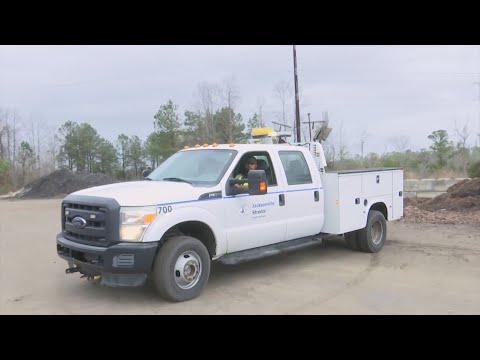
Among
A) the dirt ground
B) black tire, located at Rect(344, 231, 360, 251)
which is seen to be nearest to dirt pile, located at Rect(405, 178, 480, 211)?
the dirt ground

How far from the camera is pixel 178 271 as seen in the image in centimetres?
557

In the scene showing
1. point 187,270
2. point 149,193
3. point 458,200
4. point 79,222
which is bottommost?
point 187,270

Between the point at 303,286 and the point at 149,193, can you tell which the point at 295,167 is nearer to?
the point at 303,286

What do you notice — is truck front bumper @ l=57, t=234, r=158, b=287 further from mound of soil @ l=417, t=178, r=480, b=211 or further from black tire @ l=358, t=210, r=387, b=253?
mound of soil @ l=417, t=178, r=480, b=211

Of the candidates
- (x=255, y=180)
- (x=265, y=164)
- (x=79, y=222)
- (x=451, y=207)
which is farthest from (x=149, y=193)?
(x=451, y=207)

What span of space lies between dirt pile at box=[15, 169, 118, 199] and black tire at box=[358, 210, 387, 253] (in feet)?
84.0

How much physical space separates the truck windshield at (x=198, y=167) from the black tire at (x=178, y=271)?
0.93 m

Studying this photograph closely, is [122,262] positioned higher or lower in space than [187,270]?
higher

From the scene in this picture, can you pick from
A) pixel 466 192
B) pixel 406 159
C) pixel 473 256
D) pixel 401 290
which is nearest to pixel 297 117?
pixel 466 192

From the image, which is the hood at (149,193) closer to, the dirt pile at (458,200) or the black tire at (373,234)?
the black tire at (373,234)

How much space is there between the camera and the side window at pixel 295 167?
7242 millimetres

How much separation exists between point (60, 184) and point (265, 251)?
28.4 m

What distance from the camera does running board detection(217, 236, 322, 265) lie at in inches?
243

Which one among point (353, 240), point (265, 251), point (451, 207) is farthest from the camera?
point (451, 207)
